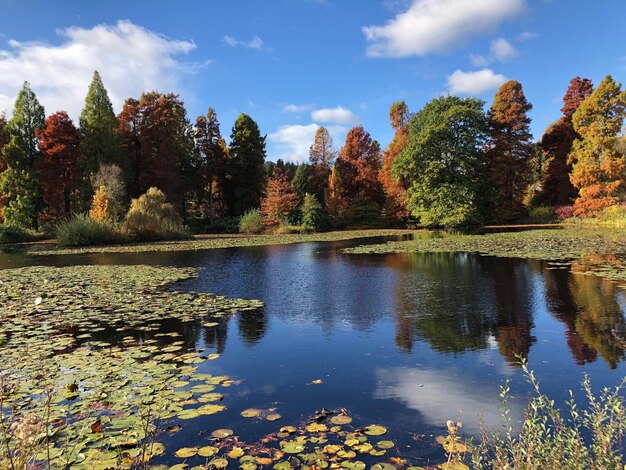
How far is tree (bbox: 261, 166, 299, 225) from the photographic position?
38312mm

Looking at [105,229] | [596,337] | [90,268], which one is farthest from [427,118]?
[596,337]

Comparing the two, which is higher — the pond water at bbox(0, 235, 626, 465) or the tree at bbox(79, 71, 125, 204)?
the tree at bbox(79, 71, 125, 204)

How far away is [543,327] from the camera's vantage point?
23.4 feet

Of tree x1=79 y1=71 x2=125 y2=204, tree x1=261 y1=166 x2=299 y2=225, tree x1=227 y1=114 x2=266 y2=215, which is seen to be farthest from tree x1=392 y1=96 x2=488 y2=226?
tree x1=79 y1=71 x2=125 y2=204

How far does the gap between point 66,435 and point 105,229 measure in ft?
87.1

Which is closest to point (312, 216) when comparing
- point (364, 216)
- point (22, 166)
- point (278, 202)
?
point (278, 202)

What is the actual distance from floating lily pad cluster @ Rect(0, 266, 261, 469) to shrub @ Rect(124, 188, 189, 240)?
1829 cm

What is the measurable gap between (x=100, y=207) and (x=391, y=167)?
84.7ft

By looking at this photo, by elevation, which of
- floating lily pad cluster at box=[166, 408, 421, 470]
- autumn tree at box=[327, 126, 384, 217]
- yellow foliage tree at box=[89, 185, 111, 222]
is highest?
autumn tree at box=[327, 126, 384, 217]

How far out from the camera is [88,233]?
88.4 feet

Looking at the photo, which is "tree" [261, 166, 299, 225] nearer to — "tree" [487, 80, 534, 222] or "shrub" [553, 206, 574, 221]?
"tree" [487, 80, 534, 222]

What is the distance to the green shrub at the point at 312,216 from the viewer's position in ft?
121

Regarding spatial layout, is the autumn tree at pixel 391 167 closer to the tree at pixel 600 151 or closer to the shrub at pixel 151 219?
the tree at pixel 600 151

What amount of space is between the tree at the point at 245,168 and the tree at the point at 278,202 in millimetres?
4809
